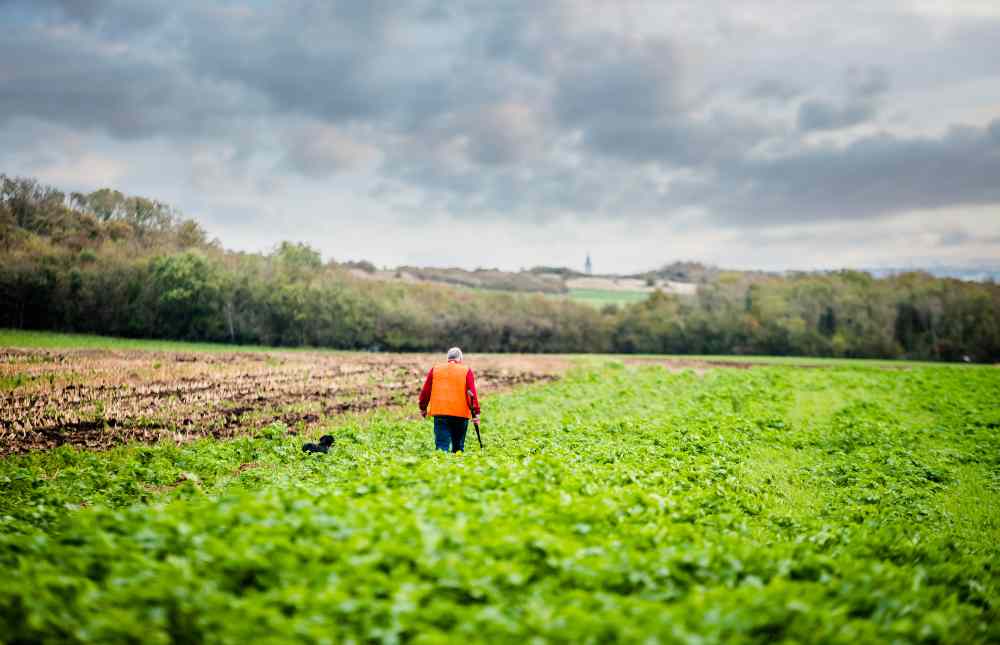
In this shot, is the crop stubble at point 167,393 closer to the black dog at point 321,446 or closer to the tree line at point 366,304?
the black dog at point 321,446

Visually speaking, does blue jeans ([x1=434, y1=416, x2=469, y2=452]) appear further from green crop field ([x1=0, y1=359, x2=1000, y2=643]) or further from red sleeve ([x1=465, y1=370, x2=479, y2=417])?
green crop field ([x1=0, y1=359, x2=1000, y2=643])

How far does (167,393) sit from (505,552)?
77.0 feet

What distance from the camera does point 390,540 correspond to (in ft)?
20.9

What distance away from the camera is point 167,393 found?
24844mm

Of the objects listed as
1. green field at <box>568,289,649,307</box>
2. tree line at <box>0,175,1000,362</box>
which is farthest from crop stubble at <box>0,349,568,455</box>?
green field at <box>568,289,649,307</box>

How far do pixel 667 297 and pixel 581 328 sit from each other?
16.8 meters

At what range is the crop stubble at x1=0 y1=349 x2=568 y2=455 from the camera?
60.1ft

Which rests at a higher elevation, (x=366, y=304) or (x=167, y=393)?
(x=366, y=304)

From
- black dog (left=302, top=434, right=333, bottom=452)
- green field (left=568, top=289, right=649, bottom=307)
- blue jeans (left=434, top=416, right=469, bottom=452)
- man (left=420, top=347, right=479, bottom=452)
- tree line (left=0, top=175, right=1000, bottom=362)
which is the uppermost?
green field (left=568, top=289, right=649, bottom=307)

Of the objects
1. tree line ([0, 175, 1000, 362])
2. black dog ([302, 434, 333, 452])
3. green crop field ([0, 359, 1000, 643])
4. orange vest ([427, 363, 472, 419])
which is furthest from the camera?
tree line ([0, 175, 1000, 362])

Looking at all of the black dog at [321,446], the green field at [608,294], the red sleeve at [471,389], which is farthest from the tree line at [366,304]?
the red sleeve at [471,389]

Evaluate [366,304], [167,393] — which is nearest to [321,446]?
[167,393]

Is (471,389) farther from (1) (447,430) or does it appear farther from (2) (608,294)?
(2) (608,294)

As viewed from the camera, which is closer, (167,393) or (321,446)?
(321,446)
